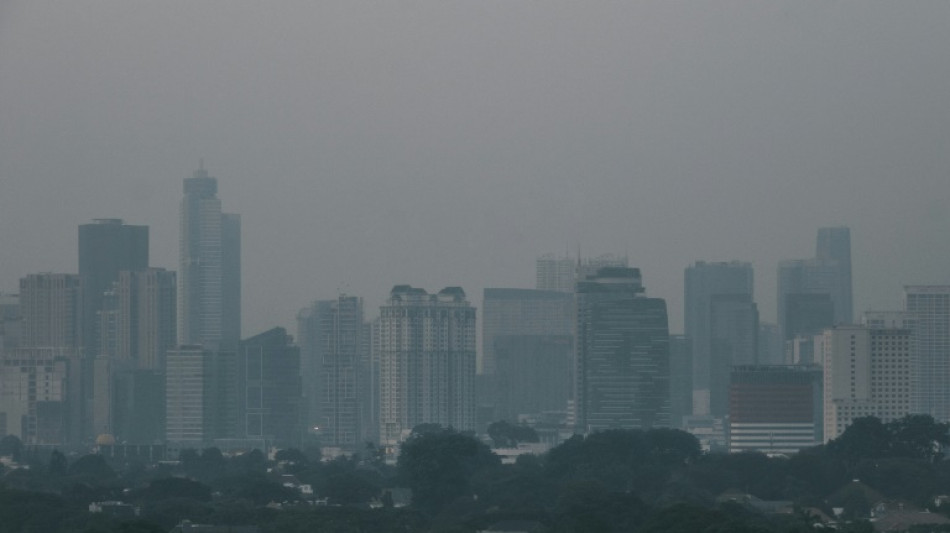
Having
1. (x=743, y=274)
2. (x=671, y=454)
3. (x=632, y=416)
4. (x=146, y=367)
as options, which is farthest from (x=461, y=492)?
(x=743, y=274)

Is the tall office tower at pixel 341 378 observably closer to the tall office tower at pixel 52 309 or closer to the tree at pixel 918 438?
the tall office tower at pixel 52 309

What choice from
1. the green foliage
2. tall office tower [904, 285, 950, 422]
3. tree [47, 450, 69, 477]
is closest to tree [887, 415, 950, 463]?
tree [47, 450, 69, 477]

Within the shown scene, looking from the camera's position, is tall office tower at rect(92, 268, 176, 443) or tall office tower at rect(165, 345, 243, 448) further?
tall office tower at rect(92, 268, 176, 443)

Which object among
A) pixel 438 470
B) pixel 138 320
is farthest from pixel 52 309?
pixel 438 470

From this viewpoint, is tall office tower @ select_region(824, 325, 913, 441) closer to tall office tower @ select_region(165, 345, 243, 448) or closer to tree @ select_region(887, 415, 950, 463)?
tree @ select_region(887, 415, 950, 463)

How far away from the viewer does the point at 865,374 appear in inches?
3959

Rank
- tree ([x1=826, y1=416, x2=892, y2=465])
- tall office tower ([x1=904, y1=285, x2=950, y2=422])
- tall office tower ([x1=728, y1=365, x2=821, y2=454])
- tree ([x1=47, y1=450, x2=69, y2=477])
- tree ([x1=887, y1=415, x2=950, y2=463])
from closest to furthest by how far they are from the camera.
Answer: tree ([x1=826, y1=416, x2=892, y2=465]), tree ([x1=887, y1=415, x2=950, y2=463]), tree ([x1=47, y1=450, x2=69, y2=477]), tall office tower ([x1=728, y1=365, x2=821, y2=454]), tall office tower ([x1=904, y1=285, x2=950, y2=422])

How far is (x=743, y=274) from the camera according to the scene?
153375 mm

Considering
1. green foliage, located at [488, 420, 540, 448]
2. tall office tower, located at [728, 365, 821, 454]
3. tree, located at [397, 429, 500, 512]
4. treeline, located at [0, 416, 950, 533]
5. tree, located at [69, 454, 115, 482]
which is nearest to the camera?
treeline, located at [0, 416, 950, 533]

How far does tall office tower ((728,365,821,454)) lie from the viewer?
102688 millimetres

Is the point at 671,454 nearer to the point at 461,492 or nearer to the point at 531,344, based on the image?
the point at 461,492

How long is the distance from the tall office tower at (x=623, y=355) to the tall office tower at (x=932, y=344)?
12.8 meters

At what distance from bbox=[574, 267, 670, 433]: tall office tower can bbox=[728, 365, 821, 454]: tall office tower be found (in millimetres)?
15671

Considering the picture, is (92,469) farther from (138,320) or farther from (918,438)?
(138,320)
